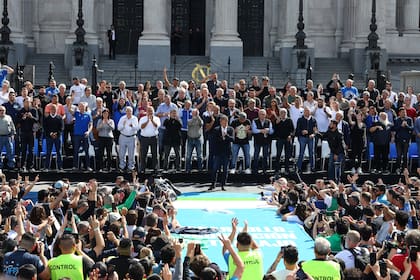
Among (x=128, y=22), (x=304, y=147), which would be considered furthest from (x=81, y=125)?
(x=128, y=22)

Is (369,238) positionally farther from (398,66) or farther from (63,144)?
(398,66)

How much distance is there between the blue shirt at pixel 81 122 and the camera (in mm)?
24219

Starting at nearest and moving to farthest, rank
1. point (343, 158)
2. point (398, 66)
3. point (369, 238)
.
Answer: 1. point (369, 238)
2. point (343, 158)
3. point (398, 66)

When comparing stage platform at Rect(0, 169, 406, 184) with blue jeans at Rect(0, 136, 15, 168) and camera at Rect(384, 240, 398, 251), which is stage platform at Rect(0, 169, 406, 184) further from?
camera at Rect(384, 240, 398, 251)

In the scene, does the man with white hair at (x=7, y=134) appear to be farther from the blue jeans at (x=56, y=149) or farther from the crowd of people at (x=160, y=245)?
the crowd of people at (x=160, y=245)

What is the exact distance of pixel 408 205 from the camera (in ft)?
51.7

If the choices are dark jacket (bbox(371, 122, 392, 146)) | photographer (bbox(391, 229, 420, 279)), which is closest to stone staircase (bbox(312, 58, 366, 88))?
dark jacket (bbox(371, 122, 392, 146))

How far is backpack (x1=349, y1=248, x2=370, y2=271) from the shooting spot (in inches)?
457

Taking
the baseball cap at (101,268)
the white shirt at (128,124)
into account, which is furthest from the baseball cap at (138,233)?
the white shirt at (128,124)

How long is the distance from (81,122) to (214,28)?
17346mm

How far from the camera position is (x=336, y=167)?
24.2 metres

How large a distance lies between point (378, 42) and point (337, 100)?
596 inches

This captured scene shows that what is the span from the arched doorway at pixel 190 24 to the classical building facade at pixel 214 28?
5cm

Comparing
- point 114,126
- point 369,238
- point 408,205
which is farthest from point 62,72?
point 369,238
